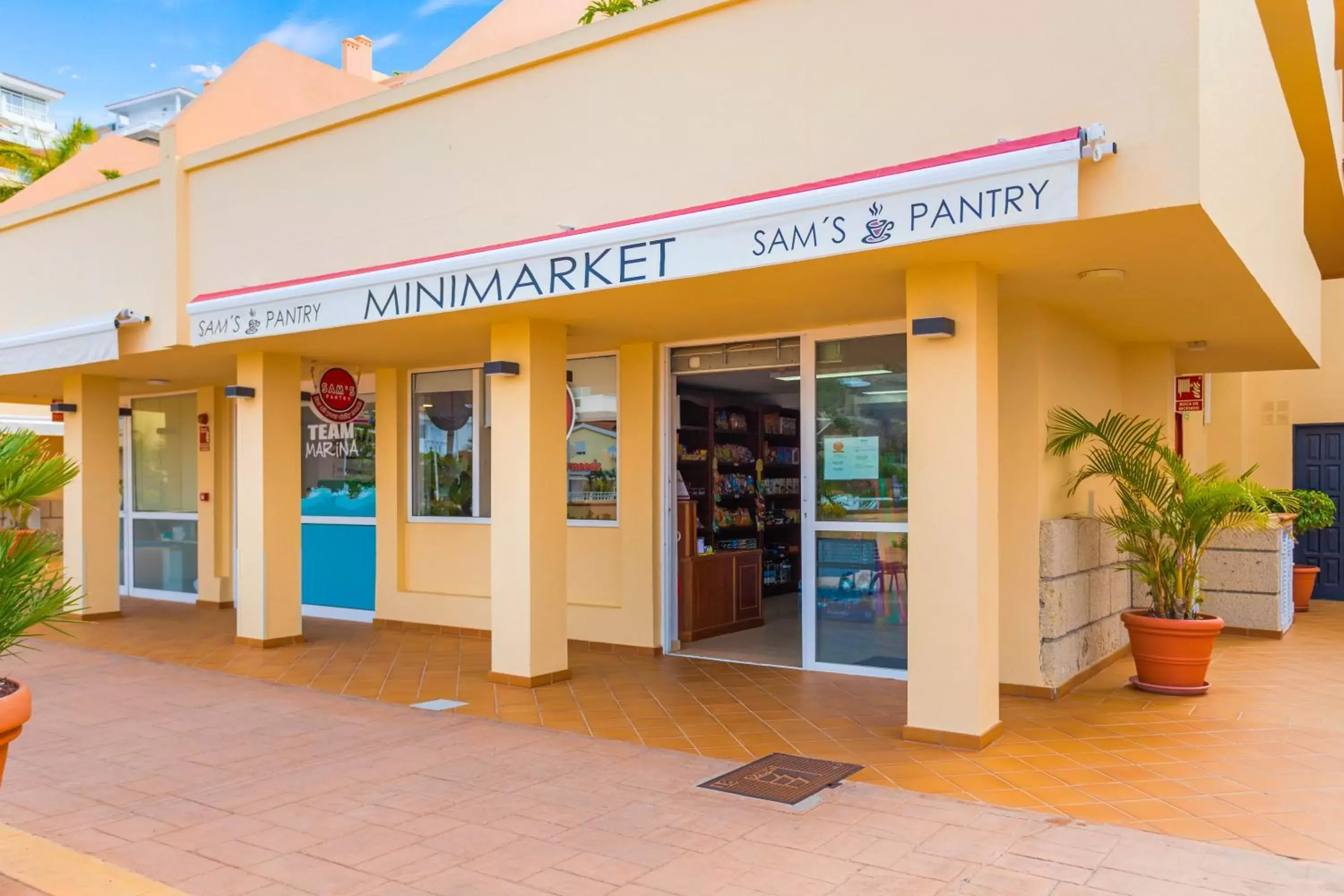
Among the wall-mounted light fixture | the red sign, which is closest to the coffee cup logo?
the wall-mounted light fixture

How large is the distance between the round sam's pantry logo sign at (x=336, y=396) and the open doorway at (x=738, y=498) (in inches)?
127

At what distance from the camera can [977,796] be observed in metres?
4.88

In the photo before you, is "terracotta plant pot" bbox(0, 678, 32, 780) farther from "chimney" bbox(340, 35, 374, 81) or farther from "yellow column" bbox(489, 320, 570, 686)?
"chimney" bbox(340, 35, 374, 81)

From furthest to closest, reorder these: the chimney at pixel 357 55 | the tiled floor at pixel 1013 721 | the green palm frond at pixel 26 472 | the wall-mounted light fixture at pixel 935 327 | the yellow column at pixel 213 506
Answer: the chimney at pixel 357 55 < the yellow column at pixel 213 506 < the wall-mounted light fixture at pixel 935 327 < the tiled floor at pixel 1013 721 < the green palm frond at pixel 26 472

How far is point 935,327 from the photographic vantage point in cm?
554

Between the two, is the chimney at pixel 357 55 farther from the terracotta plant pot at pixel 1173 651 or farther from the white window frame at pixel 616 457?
the terracotta plant pot at pixel 1173 651

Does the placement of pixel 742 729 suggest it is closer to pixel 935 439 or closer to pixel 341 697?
pixel 935 439

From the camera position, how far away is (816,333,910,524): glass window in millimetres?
7480

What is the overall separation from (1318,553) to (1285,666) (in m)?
6.11

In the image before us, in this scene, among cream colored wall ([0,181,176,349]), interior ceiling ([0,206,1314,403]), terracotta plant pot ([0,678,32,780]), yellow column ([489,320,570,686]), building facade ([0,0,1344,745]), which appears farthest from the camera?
cream colored wall ([0,181,176,349])

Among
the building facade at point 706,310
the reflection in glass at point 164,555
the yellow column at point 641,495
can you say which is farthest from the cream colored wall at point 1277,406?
the reflection in glass at point 164,555

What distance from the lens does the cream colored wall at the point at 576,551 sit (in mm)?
8812

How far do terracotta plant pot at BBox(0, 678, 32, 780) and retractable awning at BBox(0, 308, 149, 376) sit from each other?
661cm

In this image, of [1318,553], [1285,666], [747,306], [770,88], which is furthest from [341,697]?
[1318,553]
